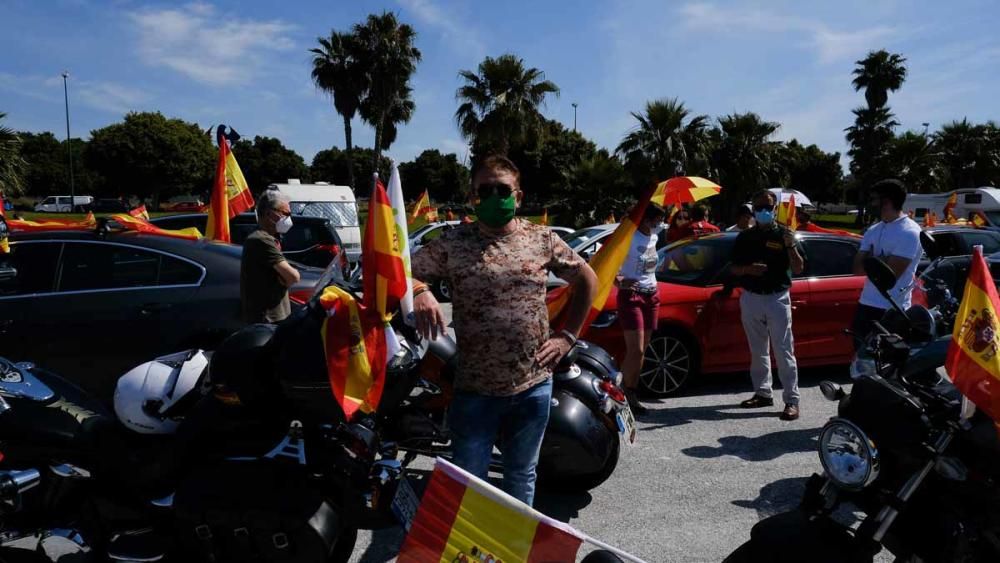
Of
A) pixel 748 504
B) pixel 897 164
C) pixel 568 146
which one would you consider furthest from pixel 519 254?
pixel 568 146

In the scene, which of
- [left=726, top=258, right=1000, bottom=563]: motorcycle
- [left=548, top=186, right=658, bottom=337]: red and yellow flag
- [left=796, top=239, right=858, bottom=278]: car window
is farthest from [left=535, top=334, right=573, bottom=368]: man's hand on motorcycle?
[left=796, top=239, right=858, bottom=278]: car window

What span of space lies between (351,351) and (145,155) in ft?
220

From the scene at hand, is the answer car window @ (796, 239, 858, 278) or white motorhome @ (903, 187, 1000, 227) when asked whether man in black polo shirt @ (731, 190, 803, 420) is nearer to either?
car window @ (796, 239, 858, 278)

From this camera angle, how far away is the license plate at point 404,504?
267 centimetres

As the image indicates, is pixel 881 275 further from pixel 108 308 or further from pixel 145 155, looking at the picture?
pixel 145 155

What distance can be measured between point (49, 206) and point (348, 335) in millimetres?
64739

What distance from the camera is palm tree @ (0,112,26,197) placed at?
19.2m

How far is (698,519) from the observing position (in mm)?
4020

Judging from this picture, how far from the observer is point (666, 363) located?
6449 mm

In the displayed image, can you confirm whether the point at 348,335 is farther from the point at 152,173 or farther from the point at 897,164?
the point at 152,173

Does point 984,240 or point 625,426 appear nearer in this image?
point 625,426

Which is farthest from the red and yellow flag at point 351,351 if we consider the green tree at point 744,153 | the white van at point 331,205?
the green tree at point 744,153

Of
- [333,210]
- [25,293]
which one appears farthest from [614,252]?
[333,210]

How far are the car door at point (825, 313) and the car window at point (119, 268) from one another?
532 cm
